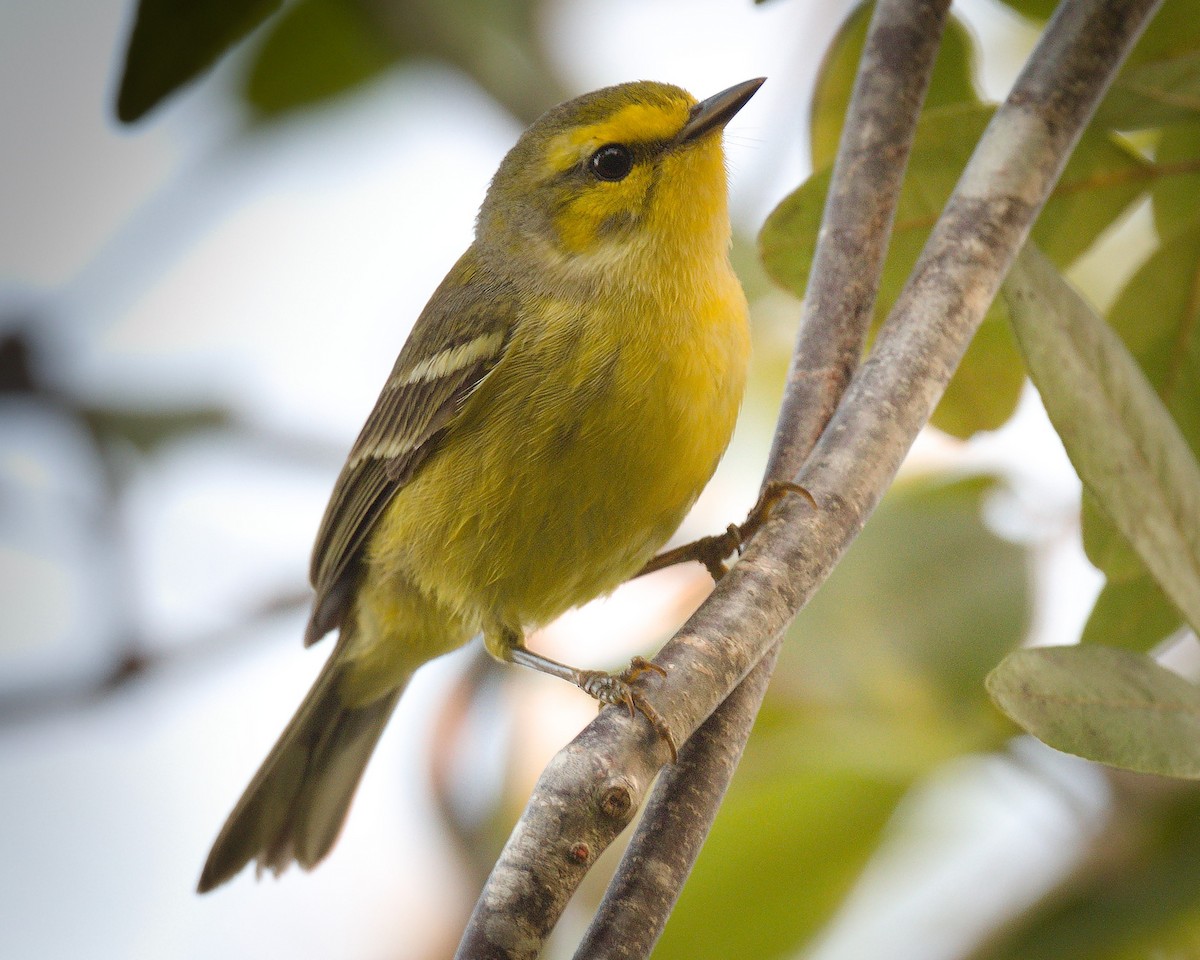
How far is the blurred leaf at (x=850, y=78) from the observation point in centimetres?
183

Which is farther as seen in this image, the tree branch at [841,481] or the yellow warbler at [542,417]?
the yellow warbler at [542,417]

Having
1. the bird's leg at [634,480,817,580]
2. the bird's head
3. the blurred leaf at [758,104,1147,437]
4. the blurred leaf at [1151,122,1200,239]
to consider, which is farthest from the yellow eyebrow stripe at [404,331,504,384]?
the blurred leaf at [1151,122,1200,239]

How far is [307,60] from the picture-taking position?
2.28 meters

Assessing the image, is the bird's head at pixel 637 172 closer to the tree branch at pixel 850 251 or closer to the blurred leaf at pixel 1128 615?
the tree branch at pixel 850 251

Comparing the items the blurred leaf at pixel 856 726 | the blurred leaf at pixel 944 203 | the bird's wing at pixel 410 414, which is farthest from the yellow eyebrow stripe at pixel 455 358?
the blurred leaf at pixel 856 726

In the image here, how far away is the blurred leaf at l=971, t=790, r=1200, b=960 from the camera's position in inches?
64.6

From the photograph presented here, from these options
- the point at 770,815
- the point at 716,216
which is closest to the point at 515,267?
the point at 716,216

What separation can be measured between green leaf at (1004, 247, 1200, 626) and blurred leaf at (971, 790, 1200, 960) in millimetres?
545

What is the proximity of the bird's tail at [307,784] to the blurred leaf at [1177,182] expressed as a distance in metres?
1.93

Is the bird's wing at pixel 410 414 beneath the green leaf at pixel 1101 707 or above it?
above

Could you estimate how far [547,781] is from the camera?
999 millimetres

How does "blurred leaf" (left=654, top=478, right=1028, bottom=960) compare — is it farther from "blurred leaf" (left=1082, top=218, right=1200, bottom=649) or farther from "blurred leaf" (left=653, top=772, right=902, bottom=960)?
"blurred leaf" (left=1082, top=218, right=1200, bottom=649)

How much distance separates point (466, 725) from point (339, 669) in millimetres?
352

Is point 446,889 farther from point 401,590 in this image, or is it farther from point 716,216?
point 716,216
